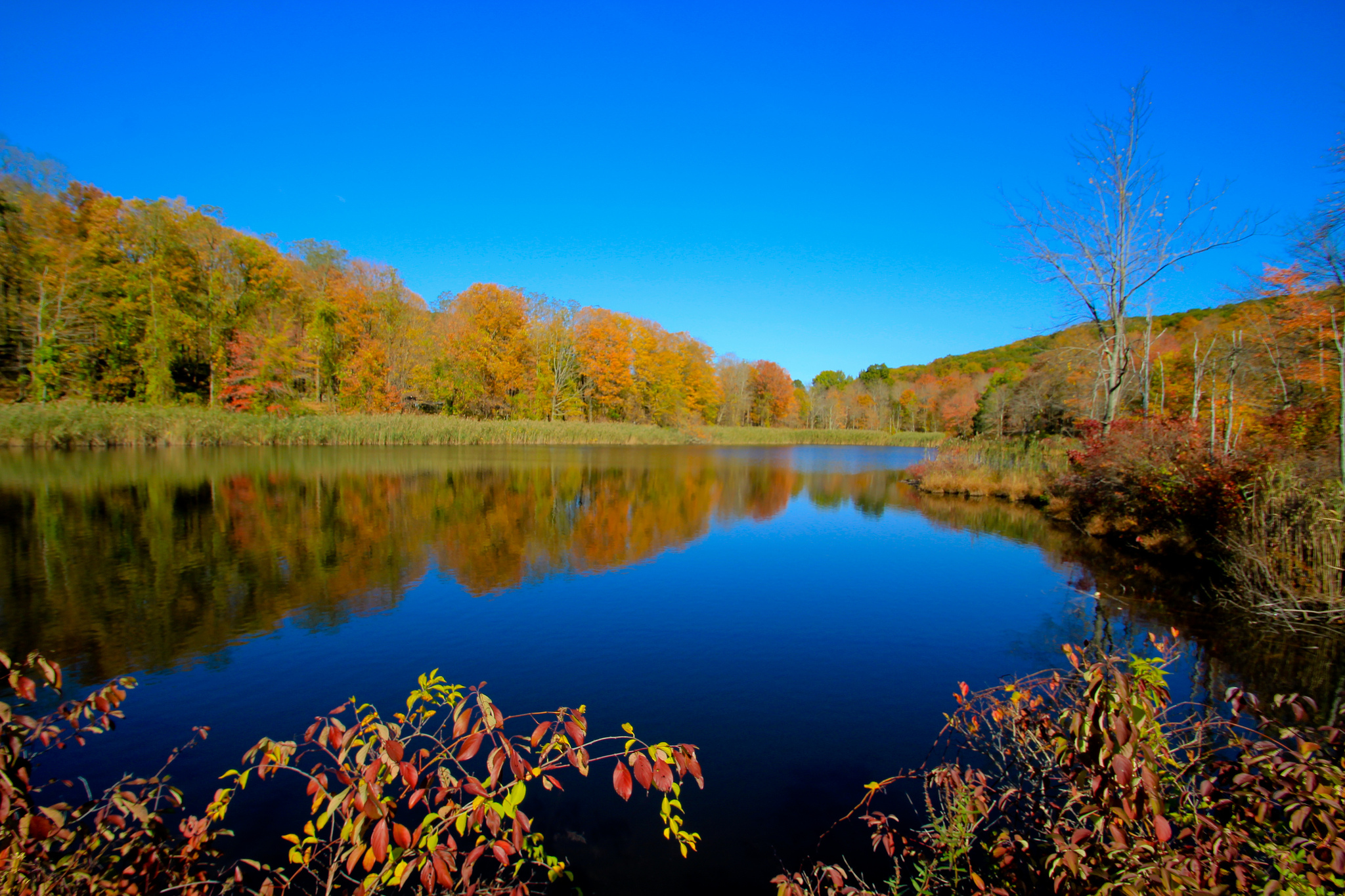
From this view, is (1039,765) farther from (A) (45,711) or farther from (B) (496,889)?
(A) (45,711)

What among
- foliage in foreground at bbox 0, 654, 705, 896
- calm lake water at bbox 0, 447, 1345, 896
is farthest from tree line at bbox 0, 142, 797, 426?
foliage in foreground at bbox 0, 654, 705, 896

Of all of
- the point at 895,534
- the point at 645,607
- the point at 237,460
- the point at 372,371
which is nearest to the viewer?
the point at 645,607

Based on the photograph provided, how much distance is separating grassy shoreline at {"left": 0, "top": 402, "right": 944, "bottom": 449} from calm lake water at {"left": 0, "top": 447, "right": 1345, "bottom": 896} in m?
14.3

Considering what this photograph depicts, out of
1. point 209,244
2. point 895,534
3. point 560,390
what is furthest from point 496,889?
point 560,390

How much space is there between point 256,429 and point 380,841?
38919mm

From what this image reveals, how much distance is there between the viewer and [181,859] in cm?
258

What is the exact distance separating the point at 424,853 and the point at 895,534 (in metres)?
14.5

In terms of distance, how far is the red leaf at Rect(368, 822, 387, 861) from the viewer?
1658mm

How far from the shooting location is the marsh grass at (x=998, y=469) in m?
21.7

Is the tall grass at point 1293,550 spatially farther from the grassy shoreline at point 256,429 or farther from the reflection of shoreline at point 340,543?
the grassy shoreline at point 256,429

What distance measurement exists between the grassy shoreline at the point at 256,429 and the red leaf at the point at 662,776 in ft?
121

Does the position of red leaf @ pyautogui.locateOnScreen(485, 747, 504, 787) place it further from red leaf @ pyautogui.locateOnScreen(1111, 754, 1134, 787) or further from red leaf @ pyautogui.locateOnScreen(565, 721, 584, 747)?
red leaf @ pyautogui.locateOnScreen(1111, 754, 1134, 787)

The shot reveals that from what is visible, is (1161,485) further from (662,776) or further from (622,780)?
(622,780)

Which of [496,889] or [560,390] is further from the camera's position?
[560,390]
